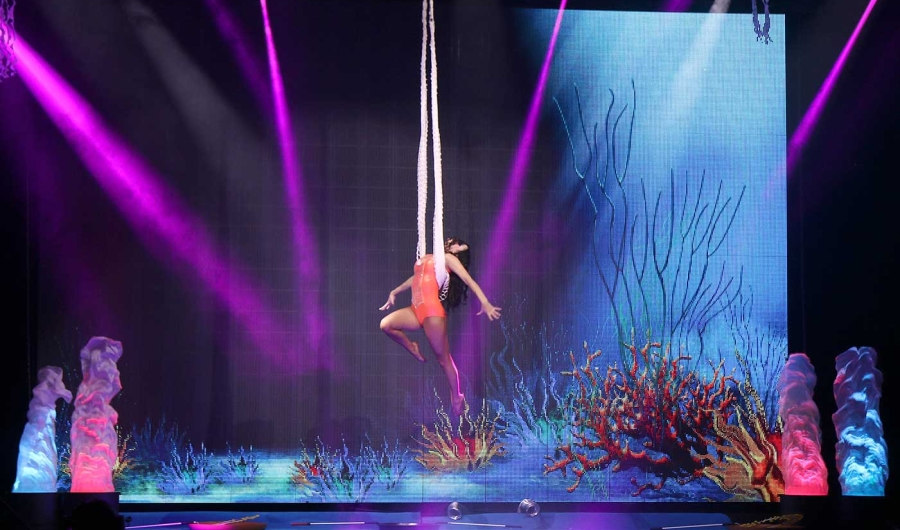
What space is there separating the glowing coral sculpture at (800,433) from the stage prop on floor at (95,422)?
4594 millimetres

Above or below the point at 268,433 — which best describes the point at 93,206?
above

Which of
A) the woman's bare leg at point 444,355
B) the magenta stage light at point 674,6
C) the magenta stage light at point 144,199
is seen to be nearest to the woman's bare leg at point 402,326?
the woman's bare leg at point 444,355

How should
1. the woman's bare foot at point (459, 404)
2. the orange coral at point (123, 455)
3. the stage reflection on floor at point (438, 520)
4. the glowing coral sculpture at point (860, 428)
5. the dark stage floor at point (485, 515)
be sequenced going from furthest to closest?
1. the woman's bare foot at point (459, 404)
2. the orange coral at point (123, 455)
3. the glowing coral sculpture at point (860, 428)
4. the stage reflection on floor at point (438, 520)
5. the dark stage floor at point (485, 515)

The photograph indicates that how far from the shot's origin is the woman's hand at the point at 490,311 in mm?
7424

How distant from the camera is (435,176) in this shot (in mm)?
7566

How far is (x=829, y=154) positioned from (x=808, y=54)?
766 millimetres

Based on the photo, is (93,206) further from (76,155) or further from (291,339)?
(291,339)

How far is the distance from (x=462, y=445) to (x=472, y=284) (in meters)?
1.15

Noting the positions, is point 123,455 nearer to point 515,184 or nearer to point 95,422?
point 95,422

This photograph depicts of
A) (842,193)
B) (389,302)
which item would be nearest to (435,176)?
(389,302)

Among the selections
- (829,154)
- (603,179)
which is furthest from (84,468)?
(829,154)

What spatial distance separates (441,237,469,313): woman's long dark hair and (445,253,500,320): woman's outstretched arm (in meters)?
0.04

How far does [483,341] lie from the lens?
755 cm

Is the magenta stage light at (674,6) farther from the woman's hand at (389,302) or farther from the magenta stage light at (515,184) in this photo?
the woman's hand at (389,302)
